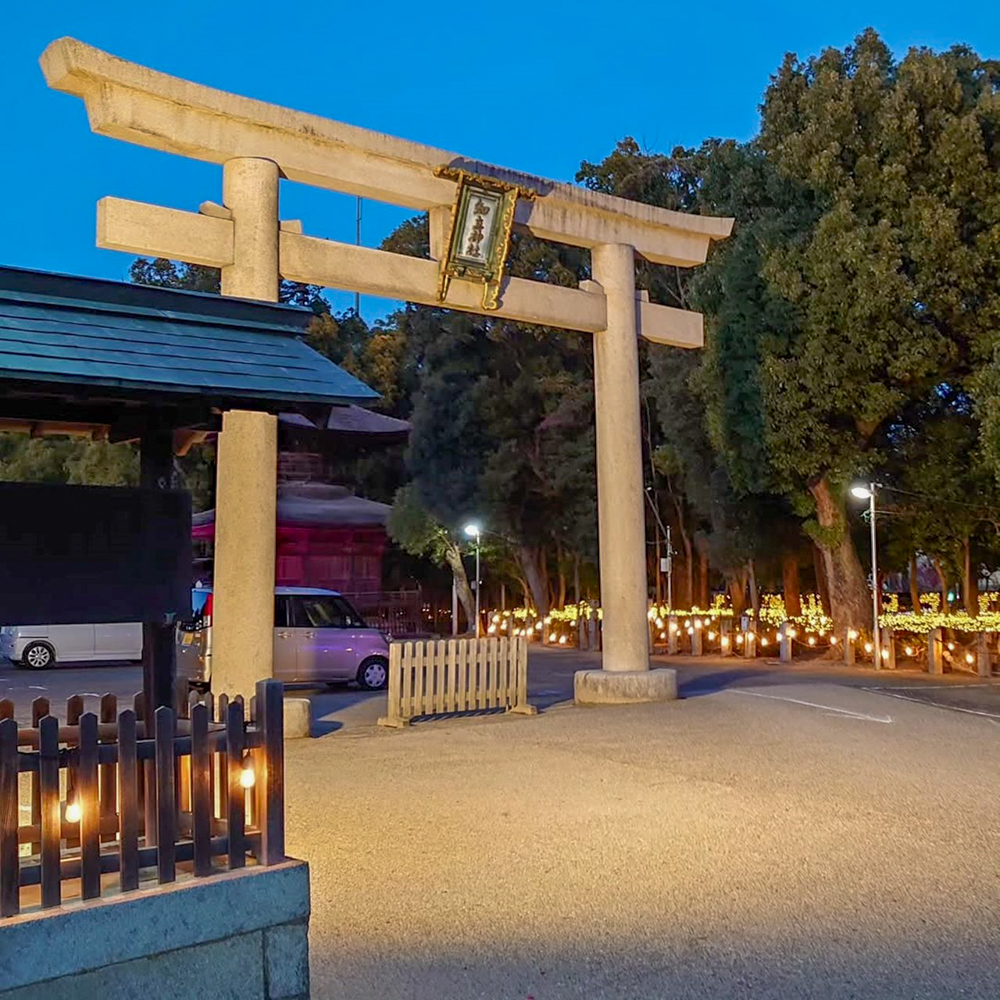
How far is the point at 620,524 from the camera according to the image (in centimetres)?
1341

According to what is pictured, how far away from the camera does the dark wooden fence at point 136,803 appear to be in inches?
145

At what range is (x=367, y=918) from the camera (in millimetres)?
5195

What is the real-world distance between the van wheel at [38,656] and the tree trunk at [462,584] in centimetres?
1373

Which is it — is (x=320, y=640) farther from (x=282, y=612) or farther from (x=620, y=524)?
(x=620, y=524)

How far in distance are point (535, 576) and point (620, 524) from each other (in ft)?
64.4

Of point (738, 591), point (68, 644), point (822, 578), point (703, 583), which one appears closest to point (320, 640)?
point (68, 644)

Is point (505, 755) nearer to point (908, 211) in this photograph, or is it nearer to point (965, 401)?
point (908, 211)

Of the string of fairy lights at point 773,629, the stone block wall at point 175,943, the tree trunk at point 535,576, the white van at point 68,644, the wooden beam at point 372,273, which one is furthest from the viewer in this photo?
the tree trunk at point 535,576

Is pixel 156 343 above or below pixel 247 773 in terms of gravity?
above

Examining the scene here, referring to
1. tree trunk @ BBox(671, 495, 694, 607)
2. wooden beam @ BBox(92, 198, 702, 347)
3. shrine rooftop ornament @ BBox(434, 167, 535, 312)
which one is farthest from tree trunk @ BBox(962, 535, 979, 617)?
shrine rooftop ornament @ BBox(434, 167, 535, 312)

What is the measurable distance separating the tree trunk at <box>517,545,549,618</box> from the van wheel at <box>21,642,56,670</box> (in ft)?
48.0

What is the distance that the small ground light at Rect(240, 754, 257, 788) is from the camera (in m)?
4.27

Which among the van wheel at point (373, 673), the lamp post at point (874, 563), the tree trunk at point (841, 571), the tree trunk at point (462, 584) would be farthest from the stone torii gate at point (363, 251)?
the tree trunk at point (462, 584)

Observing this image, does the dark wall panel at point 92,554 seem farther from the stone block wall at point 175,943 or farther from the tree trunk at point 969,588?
the tree trunk at point 969,588
